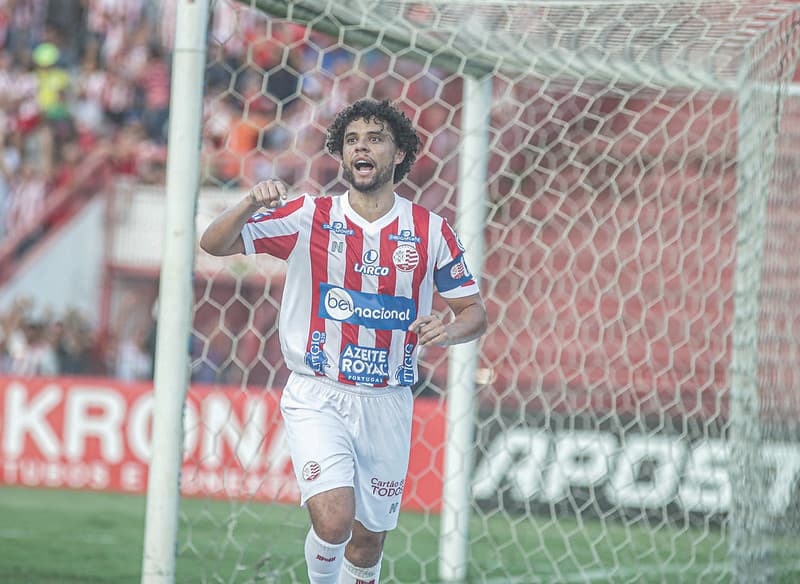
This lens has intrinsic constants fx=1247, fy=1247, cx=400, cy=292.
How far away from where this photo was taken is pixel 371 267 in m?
4.26

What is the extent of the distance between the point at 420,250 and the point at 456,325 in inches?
11.6

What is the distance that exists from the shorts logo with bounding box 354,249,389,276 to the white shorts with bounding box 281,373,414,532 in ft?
1.28

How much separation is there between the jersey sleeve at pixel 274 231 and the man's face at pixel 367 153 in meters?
0.24

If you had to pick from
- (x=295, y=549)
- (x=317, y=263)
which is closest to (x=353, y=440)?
(x=317, y=263)

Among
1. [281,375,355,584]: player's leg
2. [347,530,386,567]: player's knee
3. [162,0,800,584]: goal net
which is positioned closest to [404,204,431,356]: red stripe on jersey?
[281,375,355,584]: player's leg

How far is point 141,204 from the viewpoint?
12906mm

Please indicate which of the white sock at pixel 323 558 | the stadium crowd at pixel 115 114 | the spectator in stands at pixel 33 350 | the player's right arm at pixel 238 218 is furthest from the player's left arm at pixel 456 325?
the spectator in stands at pixel 33 350

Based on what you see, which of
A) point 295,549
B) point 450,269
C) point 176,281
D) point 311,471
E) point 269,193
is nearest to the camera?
point 269,193

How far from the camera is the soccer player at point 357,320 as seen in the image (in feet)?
13.8

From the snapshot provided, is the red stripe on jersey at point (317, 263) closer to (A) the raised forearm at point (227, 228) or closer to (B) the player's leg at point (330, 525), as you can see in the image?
(A) the raised forearm at point (227, 228)

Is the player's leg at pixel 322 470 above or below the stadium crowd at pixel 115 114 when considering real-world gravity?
below

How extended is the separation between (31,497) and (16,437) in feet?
3.45

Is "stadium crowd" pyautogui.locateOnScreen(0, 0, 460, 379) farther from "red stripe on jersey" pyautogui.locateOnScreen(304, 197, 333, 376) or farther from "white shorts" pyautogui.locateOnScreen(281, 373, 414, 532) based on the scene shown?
"white shorts" pyautogui.locateOnScreen(281, 373, 414, 532)

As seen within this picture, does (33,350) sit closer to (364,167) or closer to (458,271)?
(458,271)
